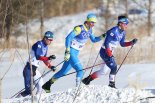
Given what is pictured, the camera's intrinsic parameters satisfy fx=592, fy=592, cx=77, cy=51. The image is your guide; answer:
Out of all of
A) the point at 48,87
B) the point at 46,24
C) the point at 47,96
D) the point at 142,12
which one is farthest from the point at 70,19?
the point at 47,96

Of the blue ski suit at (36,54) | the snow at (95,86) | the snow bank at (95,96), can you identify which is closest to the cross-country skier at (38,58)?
the blue ski suit at (36,54)

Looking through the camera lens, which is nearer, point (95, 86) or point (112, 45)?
point (95, 86)

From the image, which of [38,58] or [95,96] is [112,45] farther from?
[95,96]

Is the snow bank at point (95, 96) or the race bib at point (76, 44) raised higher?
the race bib at point (76, 44)

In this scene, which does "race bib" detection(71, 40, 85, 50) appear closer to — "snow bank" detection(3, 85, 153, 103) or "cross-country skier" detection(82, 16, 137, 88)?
"cross-country skier" detection(82, 16, 137, 88)

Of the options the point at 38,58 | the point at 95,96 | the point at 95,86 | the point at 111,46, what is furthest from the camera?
the point at 38,58

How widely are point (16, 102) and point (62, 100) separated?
2.71ft

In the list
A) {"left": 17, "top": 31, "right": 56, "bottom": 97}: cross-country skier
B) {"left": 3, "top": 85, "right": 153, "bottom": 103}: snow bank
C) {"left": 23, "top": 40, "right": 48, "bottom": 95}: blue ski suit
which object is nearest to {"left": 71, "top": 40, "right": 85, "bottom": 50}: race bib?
{"left": 17, "top": 31, "right": 56, "bottom": 97}: cross-country skier

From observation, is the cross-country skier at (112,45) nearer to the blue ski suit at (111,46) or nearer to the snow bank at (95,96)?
the blue ski suit at (111,46)

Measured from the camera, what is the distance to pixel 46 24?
36.5 m

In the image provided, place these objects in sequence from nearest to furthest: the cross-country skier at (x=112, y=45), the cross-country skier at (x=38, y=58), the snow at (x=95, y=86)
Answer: the snow at (x=95, y=86) < the cross-country skier at (x=112, y=45) < the cross-country skier at (x=38, y=58)

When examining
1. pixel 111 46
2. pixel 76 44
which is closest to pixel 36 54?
pixel 76 44

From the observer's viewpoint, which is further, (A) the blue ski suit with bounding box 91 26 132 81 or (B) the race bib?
(B) the race bib

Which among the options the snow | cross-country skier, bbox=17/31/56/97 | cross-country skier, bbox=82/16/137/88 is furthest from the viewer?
cross-country skier, bbox=17/31/56/97
